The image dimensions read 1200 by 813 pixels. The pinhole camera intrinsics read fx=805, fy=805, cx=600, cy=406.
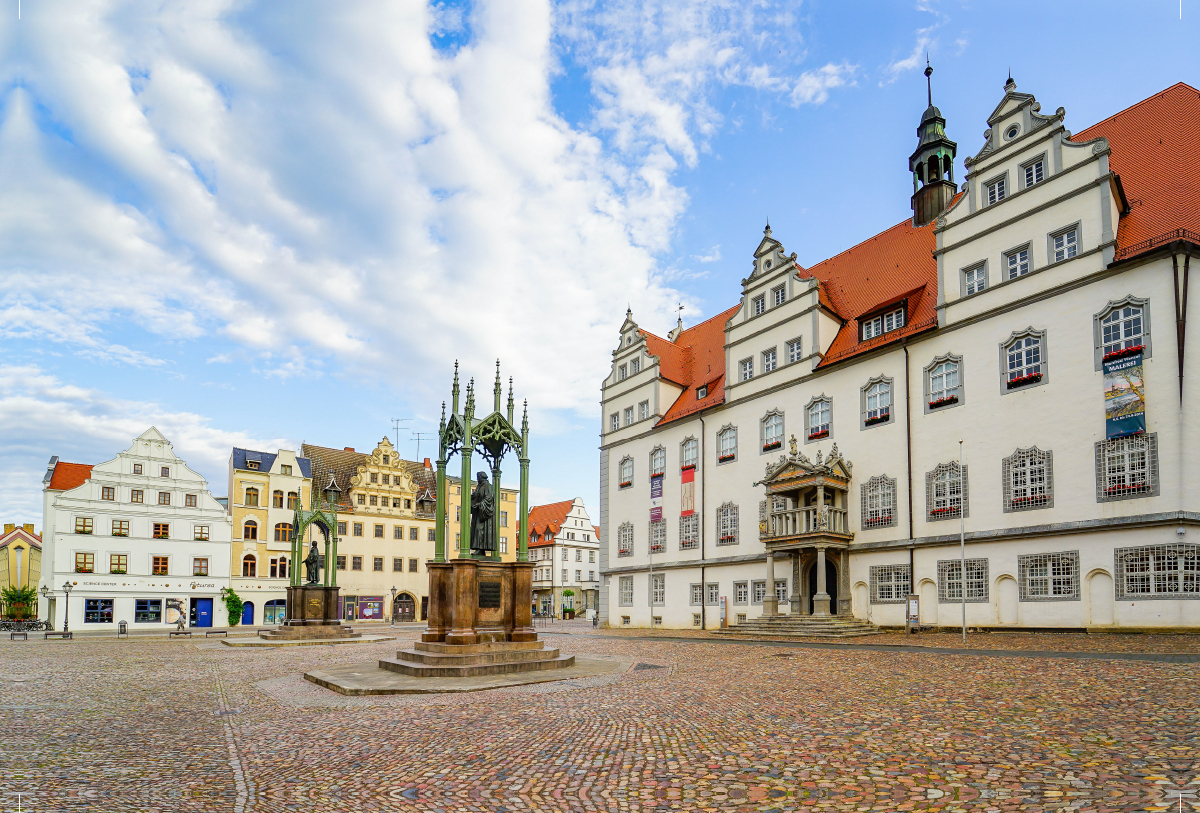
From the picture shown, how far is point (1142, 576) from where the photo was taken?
23703mm

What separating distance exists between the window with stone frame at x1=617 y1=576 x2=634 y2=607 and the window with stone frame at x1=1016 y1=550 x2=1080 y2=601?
2404 cm

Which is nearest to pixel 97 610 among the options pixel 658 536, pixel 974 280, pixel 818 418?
pixel 658 536

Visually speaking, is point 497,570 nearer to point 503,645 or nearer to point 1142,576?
point 503,645

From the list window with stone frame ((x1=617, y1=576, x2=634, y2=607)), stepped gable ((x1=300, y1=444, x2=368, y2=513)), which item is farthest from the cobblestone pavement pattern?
stepped gable ((x1=300, y1=444, x2=368, y2=513))

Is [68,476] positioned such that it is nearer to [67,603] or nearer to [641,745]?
[67,603]

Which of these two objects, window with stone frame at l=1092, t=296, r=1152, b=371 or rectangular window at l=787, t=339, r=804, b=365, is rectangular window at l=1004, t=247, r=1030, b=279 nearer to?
window with stone frame at l=1092, t=296, r=1152, b=371

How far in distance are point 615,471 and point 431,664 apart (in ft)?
112

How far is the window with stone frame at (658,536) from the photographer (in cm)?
4484

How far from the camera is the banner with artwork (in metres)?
43.0

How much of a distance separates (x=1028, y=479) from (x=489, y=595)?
19.2m

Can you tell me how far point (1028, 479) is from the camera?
27.1 metres

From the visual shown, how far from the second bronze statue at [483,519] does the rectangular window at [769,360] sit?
22.7 metres

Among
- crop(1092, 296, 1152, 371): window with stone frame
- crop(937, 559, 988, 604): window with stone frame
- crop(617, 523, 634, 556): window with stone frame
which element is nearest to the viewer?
crop(1092, 296, 1152, 371): window with stone frame

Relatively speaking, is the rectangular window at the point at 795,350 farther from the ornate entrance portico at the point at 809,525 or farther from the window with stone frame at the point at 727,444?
the ornate entrance portico at the point at 809,525
